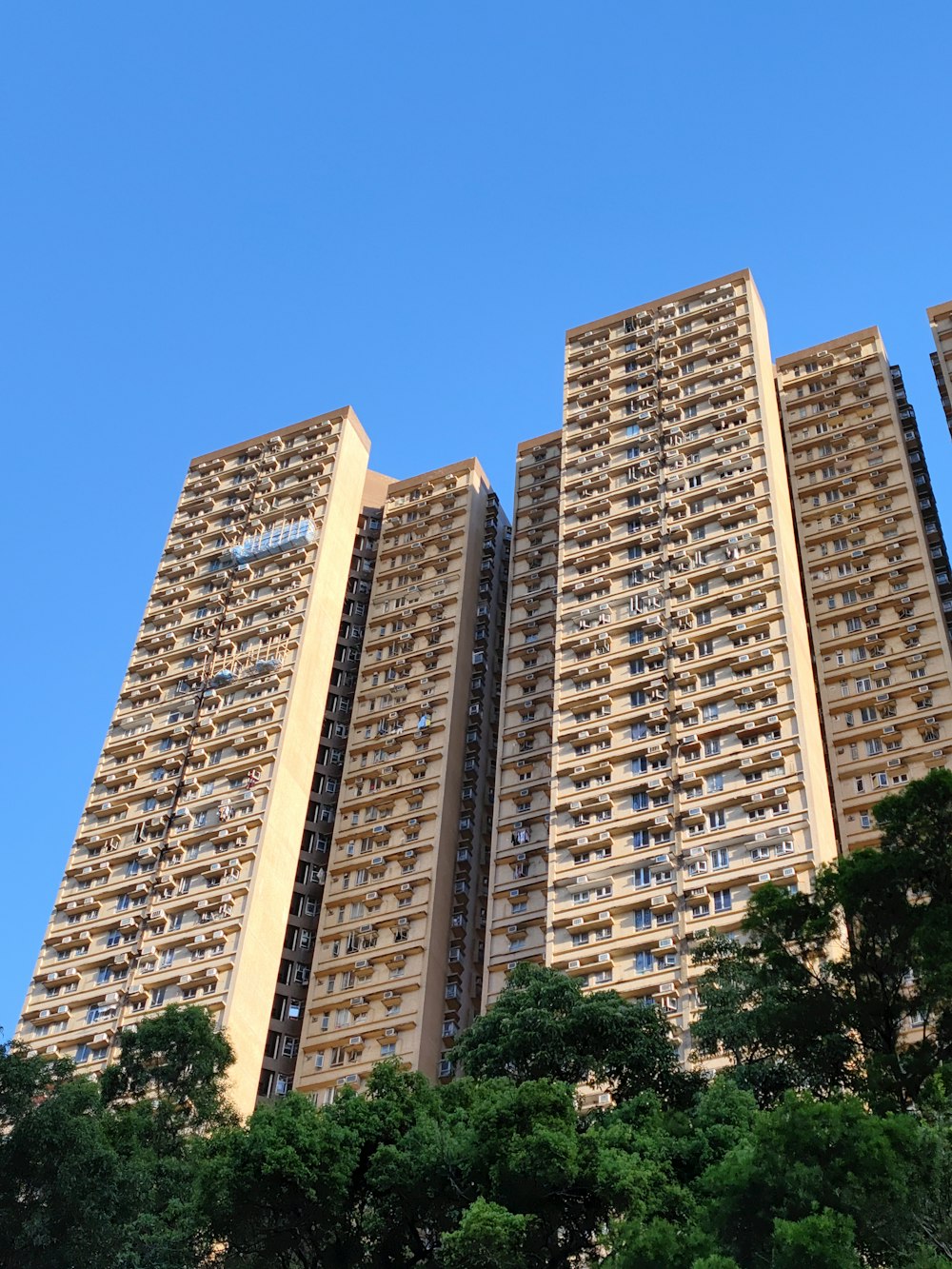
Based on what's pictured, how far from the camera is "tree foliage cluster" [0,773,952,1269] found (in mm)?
22406

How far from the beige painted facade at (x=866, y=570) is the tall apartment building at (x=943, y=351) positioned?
1737mm

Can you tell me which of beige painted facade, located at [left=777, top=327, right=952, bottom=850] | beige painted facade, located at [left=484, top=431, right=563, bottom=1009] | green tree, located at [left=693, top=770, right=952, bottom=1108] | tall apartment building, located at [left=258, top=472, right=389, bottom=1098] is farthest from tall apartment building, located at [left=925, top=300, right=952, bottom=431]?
green tree, located at [left=693, top=770, right=952, bottom=1108]

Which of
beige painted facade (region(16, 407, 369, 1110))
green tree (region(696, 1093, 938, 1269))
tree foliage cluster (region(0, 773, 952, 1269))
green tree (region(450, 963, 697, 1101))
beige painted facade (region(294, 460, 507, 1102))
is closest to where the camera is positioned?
green tree (region(696, 1093, 938, 1269))

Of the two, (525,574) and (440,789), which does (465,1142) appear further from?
(525,574)

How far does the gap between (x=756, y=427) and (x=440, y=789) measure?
1662 cm

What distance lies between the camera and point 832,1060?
25.3 metres

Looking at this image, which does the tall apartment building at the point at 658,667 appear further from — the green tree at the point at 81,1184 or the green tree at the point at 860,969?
the green tree at the point at 81,1184

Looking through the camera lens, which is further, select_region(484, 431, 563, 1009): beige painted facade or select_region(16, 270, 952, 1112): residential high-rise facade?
select_region(484, 431, 563, 1009): beige painted facade

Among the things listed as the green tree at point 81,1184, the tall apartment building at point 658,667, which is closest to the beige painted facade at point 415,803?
the tall apartment building at point 658,667

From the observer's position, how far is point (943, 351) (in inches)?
2266

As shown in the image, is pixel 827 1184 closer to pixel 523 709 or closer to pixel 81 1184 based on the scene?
pixel 81 1184

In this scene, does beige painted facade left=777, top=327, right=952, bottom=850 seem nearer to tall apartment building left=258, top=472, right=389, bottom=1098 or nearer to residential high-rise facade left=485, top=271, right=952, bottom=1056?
residential high-rise facade left=485, top=271, right=952, bottom=1056

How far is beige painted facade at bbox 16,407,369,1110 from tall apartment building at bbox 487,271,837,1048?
290 inches

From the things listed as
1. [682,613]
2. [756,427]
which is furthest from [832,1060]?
[756,427]
